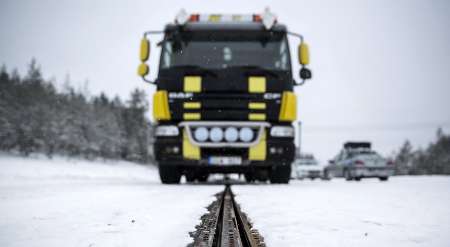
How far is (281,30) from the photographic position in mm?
8703

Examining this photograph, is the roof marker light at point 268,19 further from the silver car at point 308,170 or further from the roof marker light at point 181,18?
the silver car at point 308,170

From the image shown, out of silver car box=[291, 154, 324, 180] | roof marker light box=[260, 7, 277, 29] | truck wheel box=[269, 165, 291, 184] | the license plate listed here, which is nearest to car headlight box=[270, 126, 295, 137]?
the license plate

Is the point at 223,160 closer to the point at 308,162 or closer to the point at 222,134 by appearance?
the point at 222,134

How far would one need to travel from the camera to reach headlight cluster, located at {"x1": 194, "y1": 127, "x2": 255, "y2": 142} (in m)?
8.04

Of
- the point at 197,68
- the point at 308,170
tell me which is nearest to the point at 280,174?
the point at 197,68

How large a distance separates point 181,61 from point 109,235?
Answer: 6.04 metres

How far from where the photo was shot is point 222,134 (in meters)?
8.05

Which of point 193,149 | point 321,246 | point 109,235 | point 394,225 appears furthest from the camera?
point 193,149

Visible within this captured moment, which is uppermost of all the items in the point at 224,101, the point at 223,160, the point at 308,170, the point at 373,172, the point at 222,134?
the point at 224,101

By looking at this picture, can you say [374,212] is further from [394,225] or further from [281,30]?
[281,30]

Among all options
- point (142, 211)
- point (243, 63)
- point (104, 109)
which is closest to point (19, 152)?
point (104, 109)

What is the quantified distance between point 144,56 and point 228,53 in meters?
1.71

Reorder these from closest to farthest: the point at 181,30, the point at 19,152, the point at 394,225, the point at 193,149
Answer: the point at 394,225, the point at 193,149, the point at 181,30, the point at 19,152

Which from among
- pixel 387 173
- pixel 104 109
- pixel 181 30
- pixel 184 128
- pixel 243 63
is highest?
pixel 104 109
